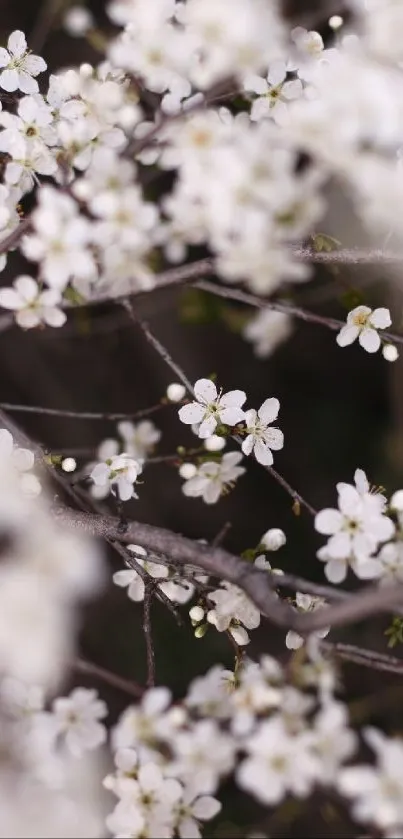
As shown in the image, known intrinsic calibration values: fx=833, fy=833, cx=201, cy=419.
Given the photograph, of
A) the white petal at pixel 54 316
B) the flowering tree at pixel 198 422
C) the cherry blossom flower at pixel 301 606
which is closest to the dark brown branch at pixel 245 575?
the flowering tree at pixel 198 422

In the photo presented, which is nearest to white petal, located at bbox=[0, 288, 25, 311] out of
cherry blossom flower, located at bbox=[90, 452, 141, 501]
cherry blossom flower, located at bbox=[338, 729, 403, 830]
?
cherry blossom flower, located at bbox=[90, 452, 141, 501]

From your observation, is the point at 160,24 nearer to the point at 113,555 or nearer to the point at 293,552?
the point at 113,555

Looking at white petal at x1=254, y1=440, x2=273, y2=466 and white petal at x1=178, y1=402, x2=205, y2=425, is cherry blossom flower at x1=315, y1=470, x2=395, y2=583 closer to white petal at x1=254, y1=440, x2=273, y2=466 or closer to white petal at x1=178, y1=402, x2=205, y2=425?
white petal at x1=254, y1=440, x2=273, y2=466

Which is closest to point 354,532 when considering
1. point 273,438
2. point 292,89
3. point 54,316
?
point 273,438

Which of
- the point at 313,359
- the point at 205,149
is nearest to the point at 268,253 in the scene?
the point at 205,149

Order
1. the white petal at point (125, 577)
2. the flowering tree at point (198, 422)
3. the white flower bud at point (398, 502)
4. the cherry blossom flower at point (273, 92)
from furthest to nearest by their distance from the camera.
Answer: the white petal at point (125, 577), the cherry blossom flower at point (273, 92), the white flower bud at point (398, 502), the flowering tree at point (198, 422)

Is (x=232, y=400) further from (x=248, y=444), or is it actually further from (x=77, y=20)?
(x=77, y=20)

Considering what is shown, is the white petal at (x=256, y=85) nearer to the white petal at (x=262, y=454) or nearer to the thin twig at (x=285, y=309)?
the thin twig at (x=285, y=309)
